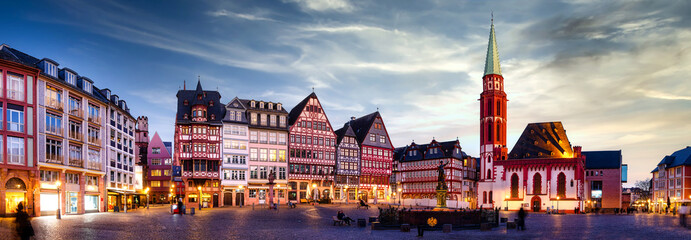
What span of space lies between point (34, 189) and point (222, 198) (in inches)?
1268

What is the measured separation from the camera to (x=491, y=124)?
3583 inches

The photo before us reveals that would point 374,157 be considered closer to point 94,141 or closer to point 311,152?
point 311,152

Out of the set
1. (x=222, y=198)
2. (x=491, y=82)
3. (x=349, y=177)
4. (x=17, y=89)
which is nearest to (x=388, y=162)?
(x=349, y=177)

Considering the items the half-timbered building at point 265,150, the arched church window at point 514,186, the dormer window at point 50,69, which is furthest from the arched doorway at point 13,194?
the arched church window at point 514,186

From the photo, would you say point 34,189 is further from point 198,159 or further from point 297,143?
point 297,143

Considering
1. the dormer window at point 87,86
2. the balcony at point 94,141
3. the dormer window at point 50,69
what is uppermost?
the dormer window at point 50,69

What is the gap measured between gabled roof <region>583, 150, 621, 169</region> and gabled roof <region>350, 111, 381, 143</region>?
147 ft

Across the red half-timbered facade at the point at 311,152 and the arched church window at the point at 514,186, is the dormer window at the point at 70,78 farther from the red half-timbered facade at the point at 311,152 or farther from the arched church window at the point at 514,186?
the arched church window at the point at 514,186

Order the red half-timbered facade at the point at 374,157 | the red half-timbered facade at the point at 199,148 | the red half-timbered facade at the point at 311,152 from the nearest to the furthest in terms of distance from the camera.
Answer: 1. the red half-timbered facade at the point at 199,148
2. the red half-timbered facade at the point at 311,152
3. the red half-timbered facade at the point at 374,157

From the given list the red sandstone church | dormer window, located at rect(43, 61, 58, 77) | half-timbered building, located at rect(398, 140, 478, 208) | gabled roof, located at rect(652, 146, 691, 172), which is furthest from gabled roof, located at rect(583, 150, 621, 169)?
dormer window, located at rect(43, 61, 58, 77)

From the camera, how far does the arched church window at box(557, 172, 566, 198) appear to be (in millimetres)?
79188

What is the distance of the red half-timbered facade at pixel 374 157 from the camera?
3334 inches

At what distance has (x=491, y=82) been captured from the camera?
93500 millimetres

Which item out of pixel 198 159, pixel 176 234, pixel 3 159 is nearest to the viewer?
pixel 176 234
